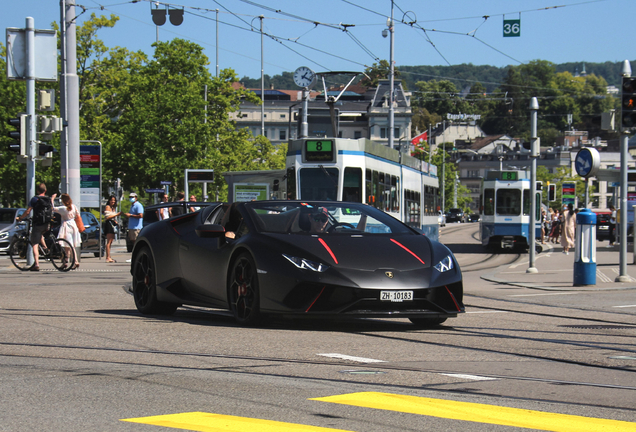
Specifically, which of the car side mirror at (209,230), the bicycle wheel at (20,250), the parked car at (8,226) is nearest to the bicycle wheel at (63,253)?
the bicycle wheel at (20,250)

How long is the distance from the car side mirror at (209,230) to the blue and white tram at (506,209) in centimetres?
2691

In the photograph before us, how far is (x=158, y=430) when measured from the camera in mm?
4375

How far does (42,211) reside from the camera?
20.2 m

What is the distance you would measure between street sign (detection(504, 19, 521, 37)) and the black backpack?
70.3ft

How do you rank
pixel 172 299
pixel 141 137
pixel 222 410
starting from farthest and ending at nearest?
pixel 141 137, pixel 172 299, pixel 222 410

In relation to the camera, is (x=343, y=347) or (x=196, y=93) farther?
(x=196, y=93)

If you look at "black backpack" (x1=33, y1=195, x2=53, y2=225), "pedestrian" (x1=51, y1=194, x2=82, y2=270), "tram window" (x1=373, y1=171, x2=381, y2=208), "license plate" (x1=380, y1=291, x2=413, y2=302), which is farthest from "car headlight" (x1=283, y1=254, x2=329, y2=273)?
"tram window" (x1=373, y1=171, x2=381, y2=208)

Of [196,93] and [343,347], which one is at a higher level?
[196,93]

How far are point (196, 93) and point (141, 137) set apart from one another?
438cm

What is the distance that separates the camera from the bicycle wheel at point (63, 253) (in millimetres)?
20188

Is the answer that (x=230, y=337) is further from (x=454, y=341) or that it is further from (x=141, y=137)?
(x=141, y=137)

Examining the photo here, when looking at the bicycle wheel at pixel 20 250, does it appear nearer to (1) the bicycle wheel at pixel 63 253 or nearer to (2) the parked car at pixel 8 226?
(1) the bicycle wheel at pixel 63 253

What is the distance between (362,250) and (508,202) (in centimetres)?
2748

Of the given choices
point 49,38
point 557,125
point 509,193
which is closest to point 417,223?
point 509,193
